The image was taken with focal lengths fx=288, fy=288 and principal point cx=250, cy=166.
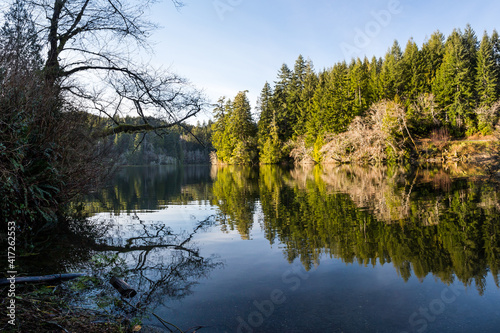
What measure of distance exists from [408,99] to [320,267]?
43.9 meters

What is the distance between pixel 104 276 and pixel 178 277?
3.93 ft

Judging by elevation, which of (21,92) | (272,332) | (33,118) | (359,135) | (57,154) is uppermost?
(359,135)

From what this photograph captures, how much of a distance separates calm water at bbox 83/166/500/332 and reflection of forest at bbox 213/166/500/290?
3cm

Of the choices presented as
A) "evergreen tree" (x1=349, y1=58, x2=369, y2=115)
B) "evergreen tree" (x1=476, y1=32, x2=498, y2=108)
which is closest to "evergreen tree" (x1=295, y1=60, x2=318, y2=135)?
"evergreen tree" (x1=349, y1=58, x2=369, y2=115)

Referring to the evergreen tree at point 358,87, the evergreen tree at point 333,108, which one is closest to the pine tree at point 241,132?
the evergreen tree at point 333,108

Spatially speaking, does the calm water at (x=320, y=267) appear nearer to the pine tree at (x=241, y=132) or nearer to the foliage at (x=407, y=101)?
the foliage at (x=407, y=101)

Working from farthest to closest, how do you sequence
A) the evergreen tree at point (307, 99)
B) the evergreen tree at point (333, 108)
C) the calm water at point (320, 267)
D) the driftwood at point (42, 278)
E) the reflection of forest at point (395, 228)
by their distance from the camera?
the evergreen tree at point (307, 99), the evergreen tree at point (333, 108), the reflection of forest at point (395, 228), the driftwood at point (42, 278), the calm water at point (320, 267)

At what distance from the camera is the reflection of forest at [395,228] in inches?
209

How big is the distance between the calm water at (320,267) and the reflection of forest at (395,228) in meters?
0.03

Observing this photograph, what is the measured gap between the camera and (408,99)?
137ft

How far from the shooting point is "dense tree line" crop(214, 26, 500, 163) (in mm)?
40594

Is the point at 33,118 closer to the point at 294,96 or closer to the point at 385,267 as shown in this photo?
the point at 385,267

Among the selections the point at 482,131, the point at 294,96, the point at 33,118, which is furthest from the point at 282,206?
the point at 294,96

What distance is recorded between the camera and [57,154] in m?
7.77
